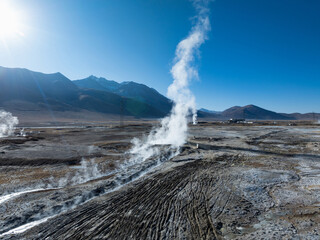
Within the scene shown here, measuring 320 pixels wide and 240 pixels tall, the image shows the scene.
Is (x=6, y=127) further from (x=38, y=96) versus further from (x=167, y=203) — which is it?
(x=38, y=96)

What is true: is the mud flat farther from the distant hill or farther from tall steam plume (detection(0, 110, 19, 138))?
the distant hill

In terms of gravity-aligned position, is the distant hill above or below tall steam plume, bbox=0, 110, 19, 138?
above

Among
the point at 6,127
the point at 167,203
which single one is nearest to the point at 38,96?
the point at 6,127

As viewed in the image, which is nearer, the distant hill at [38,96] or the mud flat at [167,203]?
the mud flat at [167,203]

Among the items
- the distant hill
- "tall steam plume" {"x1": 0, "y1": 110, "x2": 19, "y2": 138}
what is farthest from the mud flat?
the distant hill

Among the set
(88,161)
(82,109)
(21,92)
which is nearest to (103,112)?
(82,109)

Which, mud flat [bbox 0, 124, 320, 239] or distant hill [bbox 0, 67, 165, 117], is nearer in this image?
mud flat [bbox 0, 124, 320, 239]

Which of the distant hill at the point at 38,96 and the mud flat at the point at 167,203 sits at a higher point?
the distant hill at the point at 38,96

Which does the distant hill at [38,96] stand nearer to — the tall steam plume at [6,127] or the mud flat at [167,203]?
the tall steam plume at [6,127]

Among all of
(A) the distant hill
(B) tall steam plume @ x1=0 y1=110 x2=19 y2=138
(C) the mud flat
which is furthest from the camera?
(A) the distant hill

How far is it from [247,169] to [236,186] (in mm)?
4326

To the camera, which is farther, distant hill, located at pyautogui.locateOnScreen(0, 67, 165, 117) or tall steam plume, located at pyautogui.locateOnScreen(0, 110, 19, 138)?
→ distant hill, located at pyautogui.locateOnScreen(0, 67, 165, 117)

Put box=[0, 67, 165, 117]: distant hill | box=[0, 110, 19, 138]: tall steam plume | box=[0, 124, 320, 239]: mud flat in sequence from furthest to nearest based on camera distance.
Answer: box=[0, 67, 165, 117]: distant hill < box=[0, 110, 19, 138]: tall steam plume < box=[0, 124, 320, 239]: mud flat

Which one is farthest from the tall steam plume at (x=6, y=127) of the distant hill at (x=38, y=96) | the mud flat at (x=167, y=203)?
the distant hill at (x=38, y=96)
